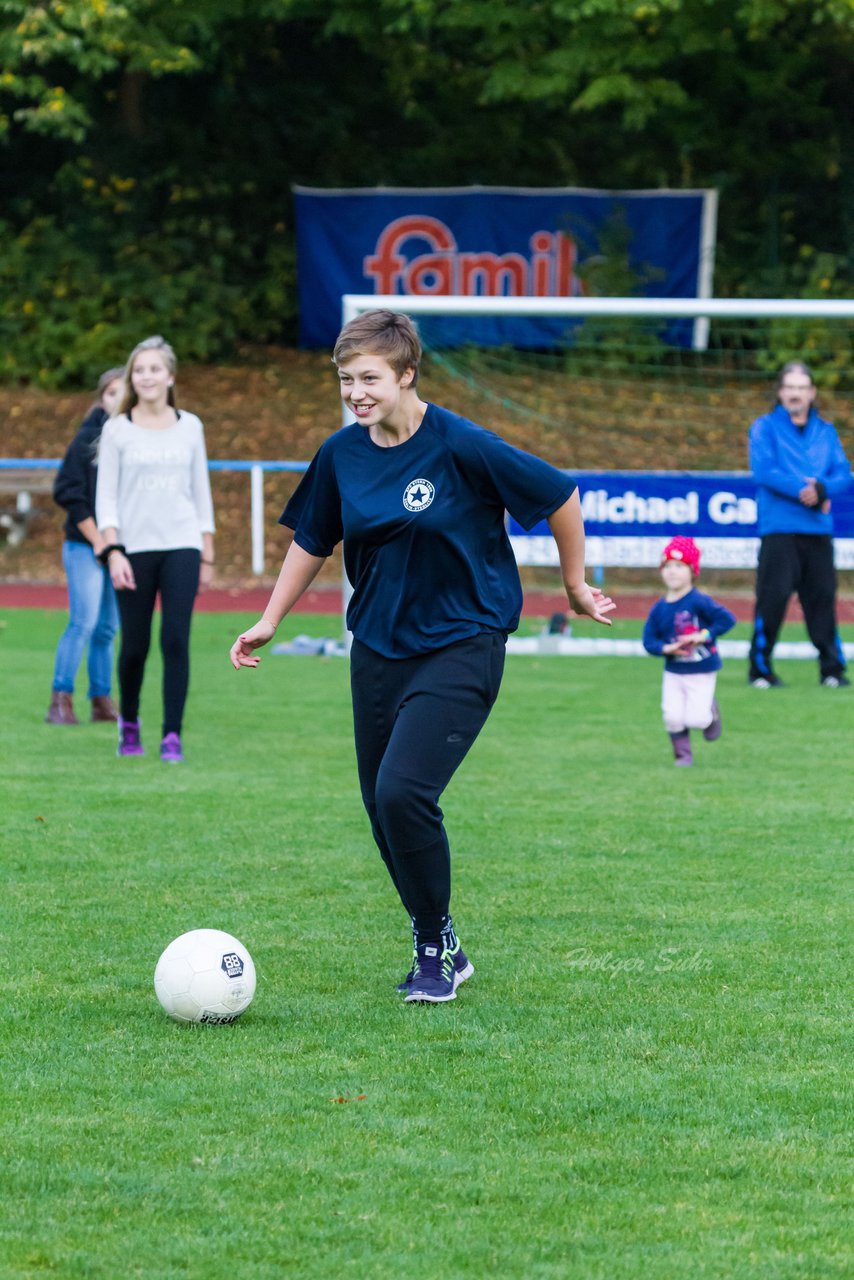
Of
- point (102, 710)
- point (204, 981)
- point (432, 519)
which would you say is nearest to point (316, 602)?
point (102, 710)

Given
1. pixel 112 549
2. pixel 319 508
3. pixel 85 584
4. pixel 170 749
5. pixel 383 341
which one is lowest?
pixel 170 749

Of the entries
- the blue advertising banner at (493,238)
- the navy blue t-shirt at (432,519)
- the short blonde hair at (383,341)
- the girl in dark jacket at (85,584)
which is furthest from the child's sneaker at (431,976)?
the blue advertising banner at (493,238)

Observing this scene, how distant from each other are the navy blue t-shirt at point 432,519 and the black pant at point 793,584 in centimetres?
758

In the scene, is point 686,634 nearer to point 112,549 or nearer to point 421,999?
point 112,549

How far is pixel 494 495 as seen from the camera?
4.93 metres

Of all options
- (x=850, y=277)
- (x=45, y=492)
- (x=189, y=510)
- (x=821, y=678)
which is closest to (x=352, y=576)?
(x=189, y=510)

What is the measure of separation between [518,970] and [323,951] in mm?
639

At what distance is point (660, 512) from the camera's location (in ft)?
49.2

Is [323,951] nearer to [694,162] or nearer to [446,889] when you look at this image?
[446,889]

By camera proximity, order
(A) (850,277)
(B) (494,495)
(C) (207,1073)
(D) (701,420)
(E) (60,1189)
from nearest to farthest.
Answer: (E) (60,1189)
(C) (207,1073)
(B) (494,495)
(D) (701,420)
(A) (850,277)

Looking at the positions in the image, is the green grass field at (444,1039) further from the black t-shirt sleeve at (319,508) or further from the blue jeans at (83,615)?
the blue jeans at (83,615)

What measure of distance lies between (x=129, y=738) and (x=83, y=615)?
1.39 meters

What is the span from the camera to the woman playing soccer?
4.83 metres

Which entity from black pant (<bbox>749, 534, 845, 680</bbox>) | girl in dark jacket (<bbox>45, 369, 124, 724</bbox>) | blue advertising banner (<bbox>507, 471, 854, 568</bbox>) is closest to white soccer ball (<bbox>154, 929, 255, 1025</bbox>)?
girl in dark jacket (<bbox>45, 369, 124, 724</bbox>)
